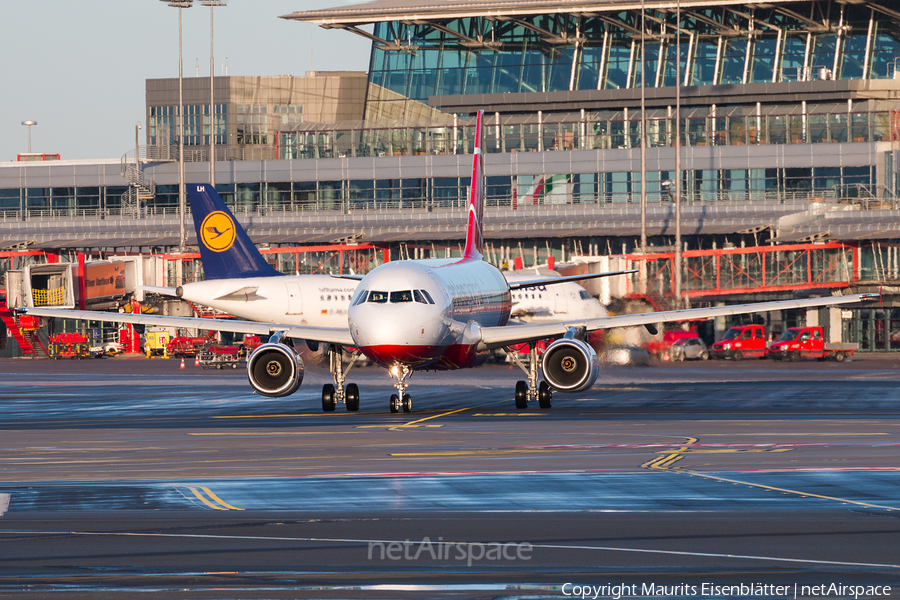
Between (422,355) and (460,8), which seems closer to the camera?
(422,355)

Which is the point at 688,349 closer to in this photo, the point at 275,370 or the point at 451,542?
the point at 275,370

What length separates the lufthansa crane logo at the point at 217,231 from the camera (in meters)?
55.2

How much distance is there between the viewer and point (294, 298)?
194 feet

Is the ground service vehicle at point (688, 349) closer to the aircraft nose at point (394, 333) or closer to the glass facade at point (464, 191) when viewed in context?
the glass facade at point (464, 191)

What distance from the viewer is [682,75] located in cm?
10481

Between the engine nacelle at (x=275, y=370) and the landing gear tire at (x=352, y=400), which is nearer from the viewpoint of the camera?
the engine nacelle at (x=275, y=370)

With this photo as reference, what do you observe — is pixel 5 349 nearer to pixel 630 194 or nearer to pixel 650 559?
pixel 630 194

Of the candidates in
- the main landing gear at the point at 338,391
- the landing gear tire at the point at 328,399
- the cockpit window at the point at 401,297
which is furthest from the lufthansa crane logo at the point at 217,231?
the cockpit window at the point at 401,297

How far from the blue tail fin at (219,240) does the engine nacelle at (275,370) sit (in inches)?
818

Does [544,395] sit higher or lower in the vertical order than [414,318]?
lower

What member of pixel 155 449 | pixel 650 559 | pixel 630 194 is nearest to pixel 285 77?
pixel 630 194

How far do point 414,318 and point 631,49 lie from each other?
7992cm

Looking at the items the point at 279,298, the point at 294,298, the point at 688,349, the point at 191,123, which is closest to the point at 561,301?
the point at 688,349

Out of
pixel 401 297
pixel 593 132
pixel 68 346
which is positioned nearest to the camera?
pixel 401 297
